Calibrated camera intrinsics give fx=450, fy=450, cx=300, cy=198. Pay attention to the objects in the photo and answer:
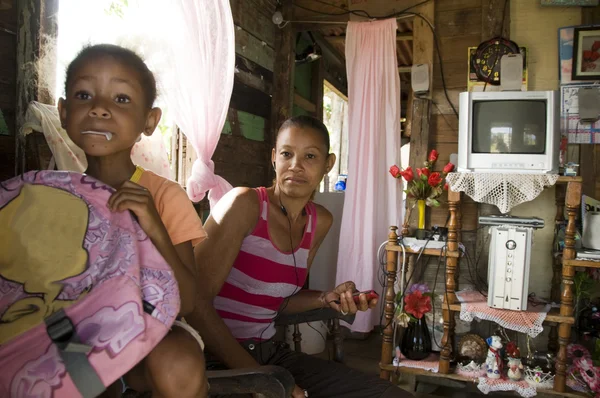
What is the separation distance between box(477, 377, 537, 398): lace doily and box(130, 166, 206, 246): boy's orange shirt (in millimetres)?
2162

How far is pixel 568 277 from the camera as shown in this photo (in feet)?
8.17

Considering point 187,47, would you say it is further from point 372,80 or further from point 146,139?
point 372,80

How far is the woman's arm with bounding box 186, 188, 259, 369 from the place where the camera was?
48.8 inches

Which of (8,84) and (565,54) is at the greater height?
(565,54)

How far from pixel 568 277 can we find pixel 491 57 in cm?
162

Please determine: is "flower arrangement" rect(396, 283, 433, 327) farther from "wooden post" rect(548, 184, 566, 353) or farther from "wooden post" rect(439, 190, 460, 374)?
"wooden post" rect(548, 184, 566, 353)

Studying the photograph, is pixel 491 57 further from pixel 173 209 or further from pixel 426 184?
pixel 173 209

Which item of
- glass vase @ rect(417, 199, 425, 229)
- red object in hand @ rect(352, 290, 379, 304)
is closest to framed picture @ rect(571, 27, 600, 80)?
glass vase @ rect(417, 199, 425, 229)

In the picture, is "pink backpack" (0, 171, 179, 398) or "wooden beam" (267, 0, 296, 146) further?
"wooden beam" (267, 0, 296, 146)

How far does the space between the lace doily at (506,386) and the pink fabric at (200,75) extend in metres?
1.84

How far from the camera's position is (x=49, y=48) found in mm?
1568

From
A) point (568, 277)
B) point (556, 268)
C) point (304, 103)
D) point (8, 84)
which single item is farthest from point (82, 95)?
point (304, 103)

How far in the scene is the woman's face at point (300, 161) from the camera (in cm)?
153

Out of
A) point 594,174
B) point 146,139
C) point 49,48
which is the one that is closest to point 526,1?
point 594,174
